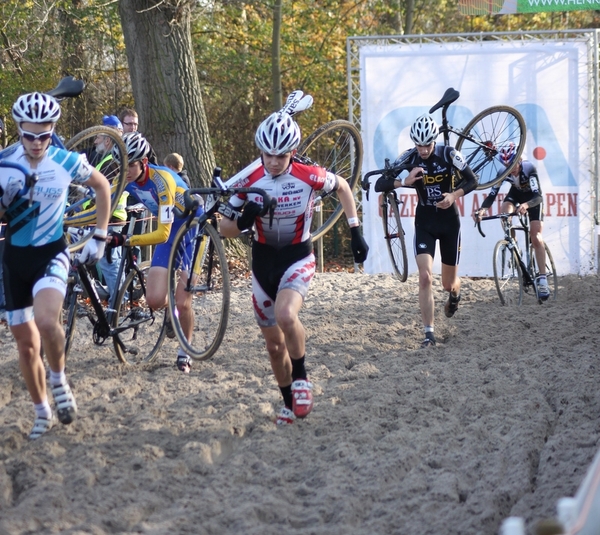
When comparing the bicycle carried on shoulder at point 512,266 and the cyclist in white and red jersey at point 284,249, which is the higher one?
the cyclist in white and red jersey at point 284,249

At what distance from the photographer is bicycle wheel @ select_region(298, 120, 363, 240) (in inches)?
324

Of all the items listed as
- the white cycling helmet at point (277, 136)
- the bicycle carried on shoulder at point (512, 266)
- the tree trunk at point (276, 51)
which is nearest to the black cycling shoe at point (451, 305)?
the bicycle carried on shoulder at point (512, 266)

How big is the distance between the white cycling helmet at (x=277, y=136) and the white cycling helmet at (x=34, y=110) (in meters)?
1.40

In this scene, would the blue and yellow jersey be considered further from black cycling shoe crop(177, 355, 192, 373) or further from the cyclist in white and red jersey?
the cyclist in white and red jersey

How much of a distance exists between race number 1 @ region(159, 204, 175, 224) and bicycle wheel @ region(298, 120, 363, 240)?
49.1 inches

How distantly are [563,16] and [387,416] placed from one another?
26.4 meters

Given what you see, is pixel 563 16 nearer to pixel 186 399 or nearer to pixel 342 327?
pixel 342 327

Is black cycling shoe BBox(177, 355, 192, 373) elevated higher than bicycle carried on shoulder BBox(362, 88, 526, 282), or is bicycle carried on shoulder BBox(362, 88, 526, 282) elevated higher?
bicycle carried on shoulder BBox(362, 88, 526, 282)

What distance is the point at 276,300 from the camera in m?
5.91

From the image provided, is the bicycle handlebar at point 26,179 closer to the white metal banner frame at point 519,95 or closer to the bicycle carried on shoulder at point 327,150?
the bicycle carried on shoulder at point 327,150

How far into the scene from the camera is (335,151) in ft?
35.9

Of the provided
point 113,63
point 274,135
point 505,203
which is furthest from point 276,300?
point 113,63

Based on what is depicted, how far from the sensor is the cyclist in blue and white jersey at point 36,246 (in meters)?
5.74

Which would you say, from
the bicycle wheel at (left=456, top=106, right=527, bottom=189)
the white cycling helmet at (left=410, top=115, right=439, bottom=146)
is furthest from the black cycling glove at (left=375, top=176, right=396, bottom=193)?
the bicycle wheel at (left=456, top=106, right=527, bottom=189)
